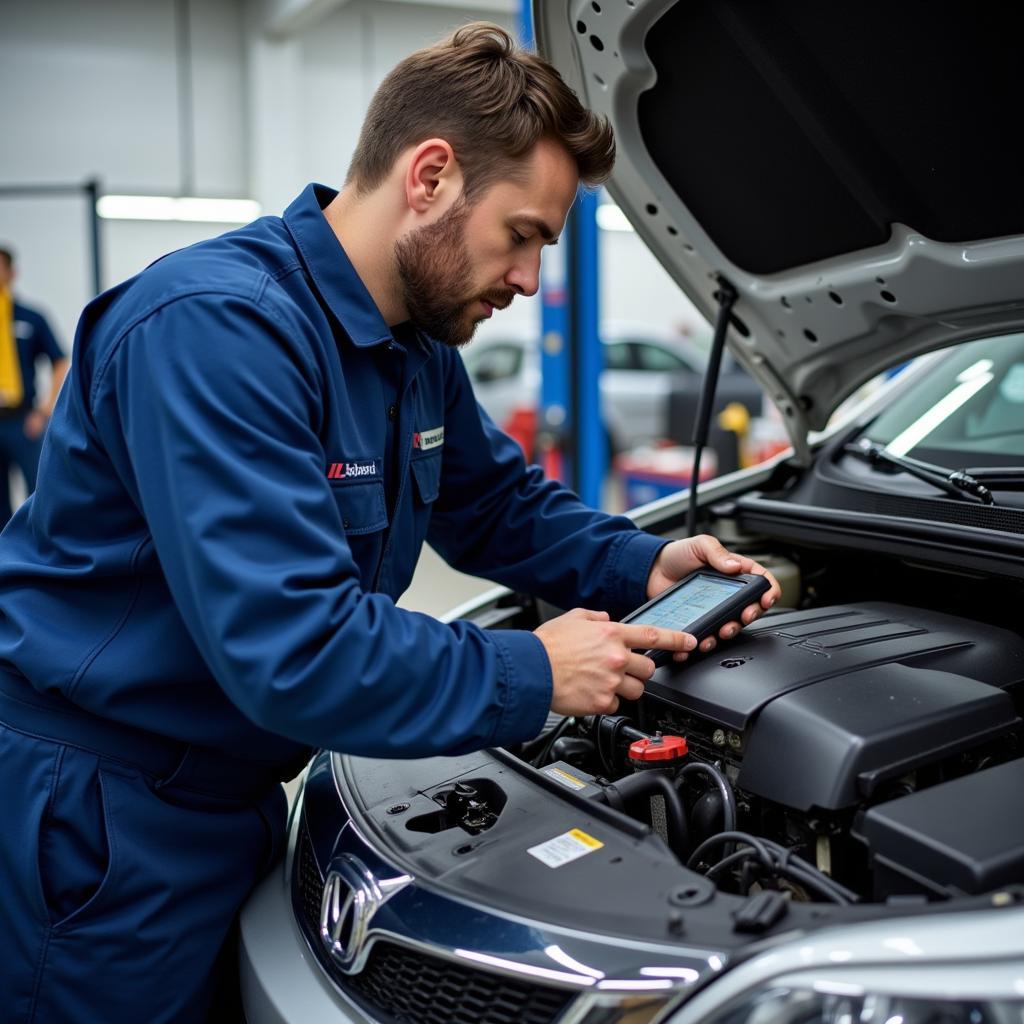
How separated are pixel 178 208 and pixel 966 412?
32.4ft

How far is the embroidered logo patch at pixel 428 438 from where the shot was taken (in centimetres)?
157

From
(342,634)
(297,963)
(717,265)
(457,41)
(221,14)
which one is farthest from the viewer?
(221,14)

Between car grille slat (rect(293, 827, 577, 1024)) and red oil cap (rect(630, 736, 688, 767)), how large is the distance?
341 mm

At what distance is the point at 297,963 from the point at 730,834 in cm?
52

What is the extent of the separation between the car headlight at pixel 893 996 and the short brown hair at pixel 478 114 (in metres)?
0.92

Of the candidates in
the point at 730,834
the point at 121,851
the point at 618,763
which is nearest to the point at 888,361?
the point at 618,763

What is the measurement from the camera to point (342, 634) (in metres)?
Result: 1.05

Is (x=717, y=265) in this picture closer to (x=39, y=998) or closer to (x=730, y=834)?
(x=730, y=834)

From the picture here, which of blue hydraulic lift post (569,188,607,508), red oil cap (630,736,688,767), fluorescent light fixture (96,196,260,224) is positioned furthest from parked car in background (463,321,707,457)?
red oil cap (630,736,688,767)

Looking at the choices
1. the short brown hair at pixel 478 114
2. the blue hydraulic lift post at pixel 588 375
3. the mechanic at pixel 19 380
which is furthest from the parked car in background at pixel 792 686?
the mechanic at pixel 19 380

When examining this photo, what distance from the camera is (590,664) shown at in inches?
46.9

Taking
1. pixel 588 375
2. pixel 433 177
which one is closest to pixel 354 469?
pixel 433 177

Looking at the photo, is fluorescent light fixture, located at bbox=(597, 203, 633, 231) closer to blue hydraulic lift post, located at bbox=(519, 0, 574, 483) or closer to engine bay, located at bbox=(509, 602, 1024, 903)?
blue hydraulic lift post, located at bbox=(519, 0, 574, 483)

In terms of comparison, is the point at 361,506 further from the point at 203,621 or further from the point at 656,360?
the point at 656,360
